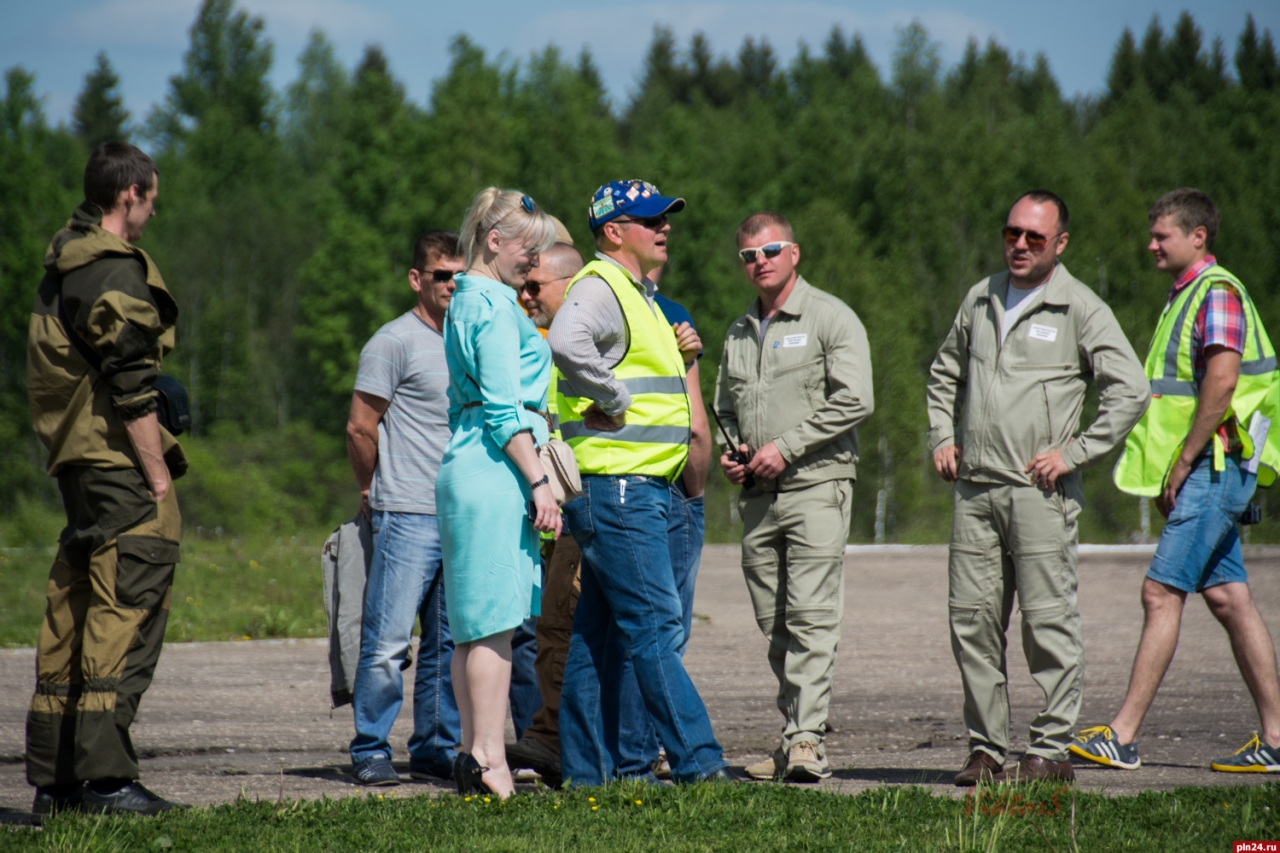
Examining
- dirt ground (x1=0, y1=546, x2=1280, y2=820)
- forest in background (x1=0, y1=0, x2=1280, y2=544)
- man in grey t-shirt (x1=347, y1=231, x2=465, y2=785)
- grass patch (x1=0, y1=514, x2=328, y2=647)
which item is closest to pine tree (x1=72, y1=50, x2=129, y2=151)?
forest in background (x1=0, y1=0, x2=1280, y2=544)

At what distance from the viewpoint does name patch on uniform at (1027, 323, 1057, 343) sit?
525 centimetres

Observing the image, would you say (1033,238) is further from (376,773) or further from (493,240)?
(376,773)

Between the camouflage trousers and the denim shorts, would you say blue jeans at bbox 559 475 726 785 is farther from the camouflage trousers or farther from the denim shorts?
the denim shorts

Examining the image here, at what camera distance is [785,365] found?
592 centimetres

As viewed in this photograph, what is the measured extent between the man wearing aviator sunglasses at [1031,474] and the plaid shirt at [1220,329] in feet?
2.48

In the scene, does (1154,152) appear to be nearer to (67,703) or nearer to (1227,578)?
(1227,578)

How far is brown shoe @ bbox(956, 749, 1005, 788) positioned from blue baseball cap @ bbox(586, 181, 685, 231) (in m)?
2.51

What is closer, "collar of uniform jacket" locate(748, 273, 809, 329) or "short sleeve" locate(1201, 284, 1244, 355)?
"short sleeve" locate(1201, 284, 1244, 355)

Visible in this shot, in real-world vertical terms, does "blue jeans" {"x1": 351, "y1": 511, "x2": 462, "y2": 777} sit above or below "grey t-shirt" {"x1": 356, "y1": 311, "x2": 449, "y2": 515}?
below

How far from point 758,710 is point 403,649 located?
265 centimetres

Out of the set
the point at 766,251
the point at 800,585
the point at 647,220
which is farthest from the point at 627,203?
the point at 800,585

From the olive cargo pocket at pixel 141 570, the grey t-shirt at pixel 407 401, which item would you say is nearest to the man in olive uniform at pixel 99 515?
the olive cargo pocket at pixel 141 570

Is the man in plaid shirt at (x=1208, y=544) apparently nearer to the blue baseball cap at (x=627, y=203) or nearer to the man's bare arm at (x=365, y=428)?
the blue baseball cap at (x=627, y=203)

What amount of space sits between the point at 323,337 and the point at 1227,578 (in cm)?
3769
